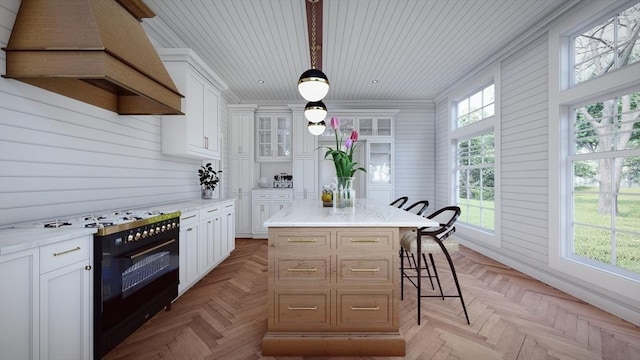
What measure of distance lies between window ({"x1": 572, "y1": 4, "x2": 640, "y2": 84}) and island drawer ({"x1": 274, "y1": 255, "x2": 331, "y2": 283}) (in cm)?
325

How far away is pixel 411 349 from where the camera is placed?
6.41 feet

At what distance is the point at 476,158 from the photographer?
4.81m

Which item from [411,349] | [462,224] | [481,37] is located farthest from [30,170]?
[462,224]

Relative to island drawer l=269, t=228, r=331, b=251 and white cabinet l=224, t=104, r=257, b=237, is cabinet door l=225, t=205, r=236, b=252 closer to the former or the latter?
white cabinet l=224, t=104, r=257, b=237

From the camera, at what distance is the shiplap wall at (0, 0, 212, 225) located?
1728 mm

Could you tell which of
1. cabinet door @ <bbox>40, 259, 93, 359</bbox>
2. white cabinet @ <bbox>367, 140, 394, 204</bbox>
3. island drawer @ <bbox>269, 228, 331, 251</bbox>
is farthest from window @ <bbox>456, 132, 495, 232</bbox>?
cabinet door @ <bbox>40, 259, 93, 359</bbox>

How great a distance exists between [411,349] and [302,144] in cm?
434

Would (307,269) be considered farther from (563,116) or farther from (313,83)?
(563,116)

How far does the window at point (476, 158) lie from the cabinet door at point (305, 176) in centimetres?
284

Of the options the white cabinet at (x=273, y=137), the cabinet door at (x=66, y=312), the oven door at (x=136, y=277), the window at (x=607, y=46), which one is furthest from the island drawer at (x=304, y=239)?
the white cabinet at (x=273, y=137)

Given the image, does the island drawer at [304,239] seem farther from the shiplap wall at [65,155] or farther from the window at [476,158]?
the window at [476,158]

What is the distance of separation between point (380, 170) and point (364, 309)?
4.35 metres

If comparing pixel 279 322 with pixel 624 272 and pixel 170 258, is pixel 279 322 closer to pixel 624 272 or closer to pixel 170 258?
pixel 170 258

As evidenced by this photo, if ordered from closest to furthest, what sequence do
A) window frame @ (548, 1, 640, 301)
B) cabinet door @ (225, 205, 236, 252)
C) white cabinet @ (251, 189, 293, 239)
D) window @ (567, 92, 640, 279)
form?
window @ (567, 92, 640, 279) → window frame @ (548, 1, 640, 301) → cabinet door @ (225, 205, 236, 252) → white cabinet @ (251, 189, 293, 239)
